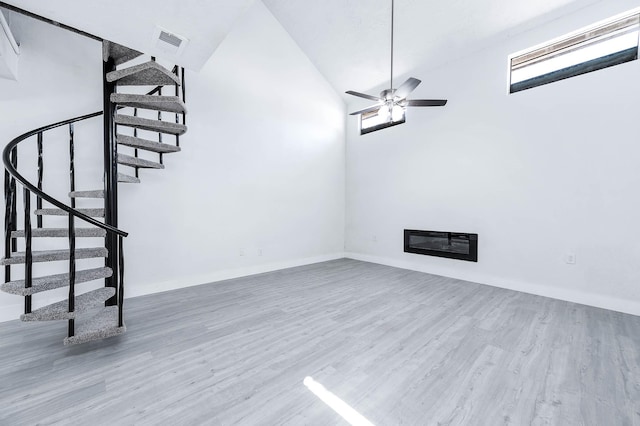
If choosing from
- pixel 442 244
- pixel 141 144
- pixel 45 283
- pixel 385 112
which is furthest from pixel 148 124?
pixel 442 244

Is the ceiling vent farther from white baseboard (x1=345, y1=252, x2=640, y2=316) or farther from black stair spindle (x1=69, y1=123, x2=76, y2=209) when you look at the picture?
white baseboard (x1=345, y1=252, x2=640, y2=316)

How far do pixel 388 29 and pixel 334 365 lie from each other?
4769mm

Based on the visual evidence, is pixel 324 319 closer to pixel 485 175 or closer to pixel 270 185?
pixel 270 185

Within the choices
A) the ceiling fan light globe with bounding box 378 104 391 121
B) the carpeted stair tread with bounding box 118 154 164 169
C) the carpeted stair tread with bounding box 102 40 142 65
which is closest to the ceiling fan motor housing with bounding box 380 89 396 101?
the ceiling fan light globe with bounding box 378 104 391 121

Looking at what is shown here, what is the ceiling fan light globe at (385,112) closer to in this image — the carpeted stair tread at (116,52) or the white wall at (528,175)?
the white wall at (528,175)

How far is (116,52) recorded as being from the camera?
107 inches

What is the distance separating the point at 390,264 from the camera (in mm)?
5184

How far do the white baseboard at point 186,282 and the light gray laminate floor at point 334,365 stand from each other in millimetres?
150

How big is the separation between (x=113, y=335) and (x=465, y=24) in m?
5.56

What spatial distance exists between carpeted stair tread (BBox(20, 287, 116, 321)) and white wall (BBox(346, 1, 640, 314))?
4.43 m

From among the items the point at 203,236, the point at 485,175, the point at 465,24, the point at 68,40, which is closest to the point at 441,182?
the point at 485,175

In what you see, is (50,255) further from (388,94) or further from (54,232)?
(388,94)

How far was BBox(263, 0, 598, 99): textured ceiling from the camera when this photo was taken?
351 centimetres

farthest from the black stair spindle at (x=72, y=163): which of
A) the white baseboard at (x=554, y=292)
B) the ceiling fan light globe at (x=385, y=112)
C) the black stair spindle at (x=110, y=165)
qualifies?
the white baseboard at (x=554, y=292)
